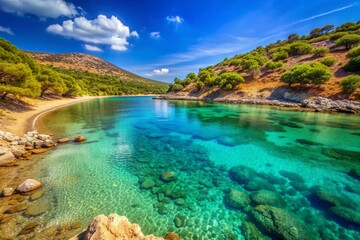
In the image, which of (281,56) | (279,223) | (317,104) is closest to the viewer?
(279,223)

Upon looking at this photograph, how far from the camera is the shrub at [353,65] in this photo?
3406 centimetres

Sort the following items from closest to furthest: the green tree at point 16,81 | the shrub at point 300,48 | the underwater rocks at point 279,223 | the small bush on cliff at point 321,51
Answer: the underwater rocks at point 279,223 < the green tree at point 16,81 < the small bush on cliff at point 321,51 < the shrub at point 300,48

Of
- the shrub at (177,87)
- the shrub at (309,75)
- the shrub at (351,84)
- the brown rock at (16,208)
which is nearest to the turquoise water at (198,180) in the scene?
the brown rock at (16,208)

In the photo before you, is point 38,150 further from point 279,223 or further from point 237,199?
point 279,223

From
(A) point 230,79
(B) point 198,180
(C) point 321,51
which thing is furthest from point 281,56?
(B) point 198,180

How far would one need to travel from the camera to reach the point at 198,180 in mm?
8961

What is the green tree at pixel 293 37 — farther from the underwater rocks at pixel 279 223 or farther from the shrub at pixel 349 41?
the underwater rocks at pixel 279 223

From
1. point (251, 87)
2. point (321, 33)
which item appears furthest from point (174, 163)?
point (321, 33)

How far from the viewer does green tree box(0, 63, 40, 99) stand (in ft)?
66.2

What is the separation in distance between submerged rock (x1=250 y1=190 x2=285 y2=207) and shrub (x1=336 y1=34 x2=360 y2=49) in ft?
199

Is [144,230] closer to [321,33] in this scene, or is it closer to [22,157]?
[22,157]

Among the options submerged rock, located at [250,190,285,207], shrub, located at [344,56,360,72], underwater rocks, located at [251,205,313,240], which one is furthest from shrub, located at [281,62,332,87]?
underwater rocks, located at [251,205,313,240]

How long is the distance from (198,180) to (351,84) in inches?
1515

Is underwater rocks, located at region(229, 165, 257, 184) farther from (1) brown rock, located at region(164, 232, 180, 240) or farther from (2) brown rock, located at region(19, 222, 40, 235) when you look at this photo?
(2) brown rock, located at region(19, 222, 40, 235)
